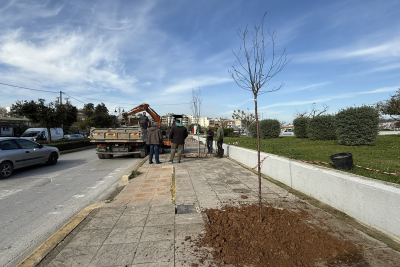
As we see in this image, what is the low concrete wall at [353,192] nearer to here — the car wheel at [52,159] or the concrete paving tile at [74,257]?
the concrete paving tile at [74,257]

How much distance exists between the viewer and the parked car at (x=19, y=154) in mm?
7978

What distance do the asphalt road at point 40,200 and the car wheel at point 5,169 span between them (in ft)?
0.64

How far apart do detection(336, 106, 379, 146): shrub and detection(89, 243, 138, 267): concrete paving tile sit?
1253 centimetres

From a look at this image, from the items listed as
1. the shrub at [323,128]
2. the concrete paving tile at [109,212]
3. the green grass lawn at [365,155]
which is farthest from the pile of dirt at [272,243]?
the shrub at [323,128]

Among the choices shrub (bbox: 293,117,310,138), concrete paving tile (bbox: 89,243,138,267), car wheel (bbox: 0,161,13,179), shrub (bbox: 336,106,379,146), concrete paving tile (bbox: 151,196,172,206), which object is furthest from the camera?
shrub (bbox: 293,117,310,138)

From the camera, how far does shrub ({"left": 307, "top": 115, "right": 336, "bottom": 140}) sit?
16853 mm

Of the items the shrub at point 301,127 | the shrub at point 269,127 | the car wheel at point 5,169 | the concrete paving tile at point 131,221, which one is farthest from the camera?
the shrub at point 269,127

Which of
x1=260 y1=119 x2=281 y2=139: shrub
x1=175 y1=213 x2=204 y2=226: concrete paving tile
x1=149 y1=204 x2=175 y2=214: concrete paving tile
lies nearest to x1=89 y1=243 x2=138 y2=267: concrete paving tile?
x1=175 y1=213 x2=204 y2=226: concrete paving tile

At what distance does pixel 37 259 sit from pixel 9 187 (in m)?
5.35

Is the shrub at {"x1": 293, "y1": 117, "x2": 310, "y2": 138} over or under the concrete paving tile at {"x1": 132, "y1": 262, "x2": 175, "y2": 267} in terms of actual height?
over

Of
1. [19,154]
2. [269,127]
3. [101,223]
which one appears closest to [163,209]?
[101,223]

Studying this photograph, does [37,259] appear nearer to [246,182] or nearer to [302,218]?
[302,218]

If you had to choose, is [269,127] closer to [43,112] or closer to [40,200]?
[43,112]

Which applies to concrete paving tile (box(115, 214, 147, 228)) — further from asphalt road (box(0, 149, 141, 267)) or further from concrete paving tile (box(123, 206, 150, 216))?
asphalt road (box(0, 149, 141, 267))
